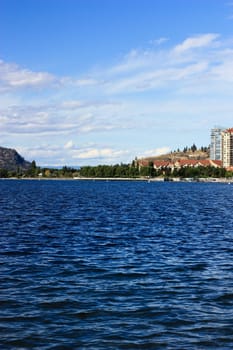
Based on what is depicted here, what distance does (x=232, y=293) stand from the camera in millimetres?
24094

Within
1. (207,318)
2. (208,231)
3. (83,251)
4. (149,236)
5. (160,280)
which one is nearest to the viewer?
(207,318)

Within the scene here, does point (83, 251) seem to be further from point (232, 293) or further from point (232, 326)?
point (232, 326)

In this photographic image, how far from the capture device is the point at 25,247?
38188mm

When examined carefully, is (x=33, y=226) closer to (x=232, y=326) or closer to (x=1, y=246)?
(x=1, y=246)

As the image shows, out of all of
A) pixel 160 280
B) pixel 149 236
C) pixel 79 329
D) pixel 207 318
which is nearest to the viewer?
pixel 79 329

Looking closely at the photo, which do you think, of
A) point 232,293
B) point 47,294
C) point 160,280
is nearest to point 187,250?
point 160,280

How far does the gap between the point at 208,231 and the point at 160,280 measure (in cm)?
2562

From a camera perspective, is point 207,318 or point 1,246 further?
point 1,246

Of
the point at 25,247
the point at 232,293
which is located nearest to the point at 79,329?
the point at 232,293

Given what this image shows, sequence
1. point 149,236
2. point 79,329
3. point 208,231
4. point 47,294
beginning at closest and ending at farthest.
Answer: point 79,329 → point 47,294 → point 149,236 → point 208,231

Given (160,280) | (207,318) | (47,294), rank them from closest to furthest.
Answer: (207,318)
(47,294)
(160,280)

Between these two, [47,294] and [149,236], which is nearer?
[47,294]

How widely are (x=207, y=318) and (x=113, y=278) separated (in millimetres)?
8126

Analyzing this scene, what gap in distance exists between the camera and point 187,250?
37250 millimetres
